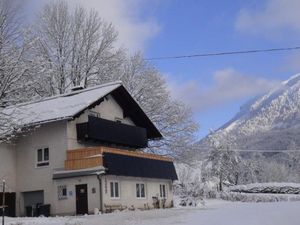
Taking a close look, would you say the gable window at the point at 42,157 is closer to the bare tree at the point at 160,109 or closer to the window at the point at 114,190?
the window at the point at 114,190

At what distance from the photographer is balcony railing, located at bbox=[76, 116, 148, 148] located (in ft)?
123

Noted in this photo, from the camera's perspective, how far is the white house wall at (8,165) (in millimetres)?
38875

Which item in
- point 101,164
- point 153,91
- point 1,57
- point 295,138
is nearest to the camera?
point 1,57

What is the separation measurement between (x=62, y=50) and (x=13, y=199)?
19047mm

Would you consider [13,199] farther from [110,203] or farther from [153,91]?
[153,91]

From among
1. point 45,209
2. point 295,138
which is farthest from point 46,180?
point 295,138

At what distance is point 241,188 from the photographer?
6309cm

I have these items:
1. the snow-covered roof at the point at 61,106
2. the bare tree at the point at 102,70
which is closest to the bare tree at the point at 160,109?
the bare tree at the point at 102,70

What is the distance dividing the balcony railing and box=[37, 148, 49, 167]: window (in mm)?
2701

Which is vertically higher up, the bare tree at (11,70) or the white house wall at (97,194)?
the bare tree at (11,70)

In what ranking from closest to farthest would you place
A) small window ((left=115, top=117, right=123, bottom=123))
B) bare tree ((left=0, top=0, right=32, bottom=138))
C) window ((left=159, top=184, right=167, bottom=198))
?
bare tree ((left=0, top=0, right=32, bottom=138)) → small window ((left=115, top=117, right=123, bottom=123)) → window ((left=159, top=184, right=167, bottom=198))

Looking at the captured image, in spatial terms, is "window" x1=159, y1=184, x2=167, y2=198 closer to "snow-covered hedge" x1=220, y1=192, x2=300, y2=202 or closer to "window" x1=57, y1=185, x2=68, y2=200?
"window" x1=57, y1=185, x2=68, y2=200

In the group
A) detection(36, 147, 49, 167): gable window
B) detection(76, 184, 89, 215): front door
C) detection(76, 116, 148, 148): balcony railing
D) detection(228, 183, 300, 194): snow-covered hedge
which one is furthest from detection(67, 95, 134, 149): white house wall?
detection(228, 183, 300, 194): snow-covered hedge

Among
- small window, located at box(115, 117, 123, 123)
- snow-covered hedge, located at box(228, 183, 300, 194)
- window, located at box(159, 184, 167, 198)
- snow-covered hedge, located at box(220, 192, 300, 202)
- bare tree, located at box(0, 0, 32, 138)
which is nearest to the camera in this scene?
bare tree, located at box(0, 0, 32, 138)
